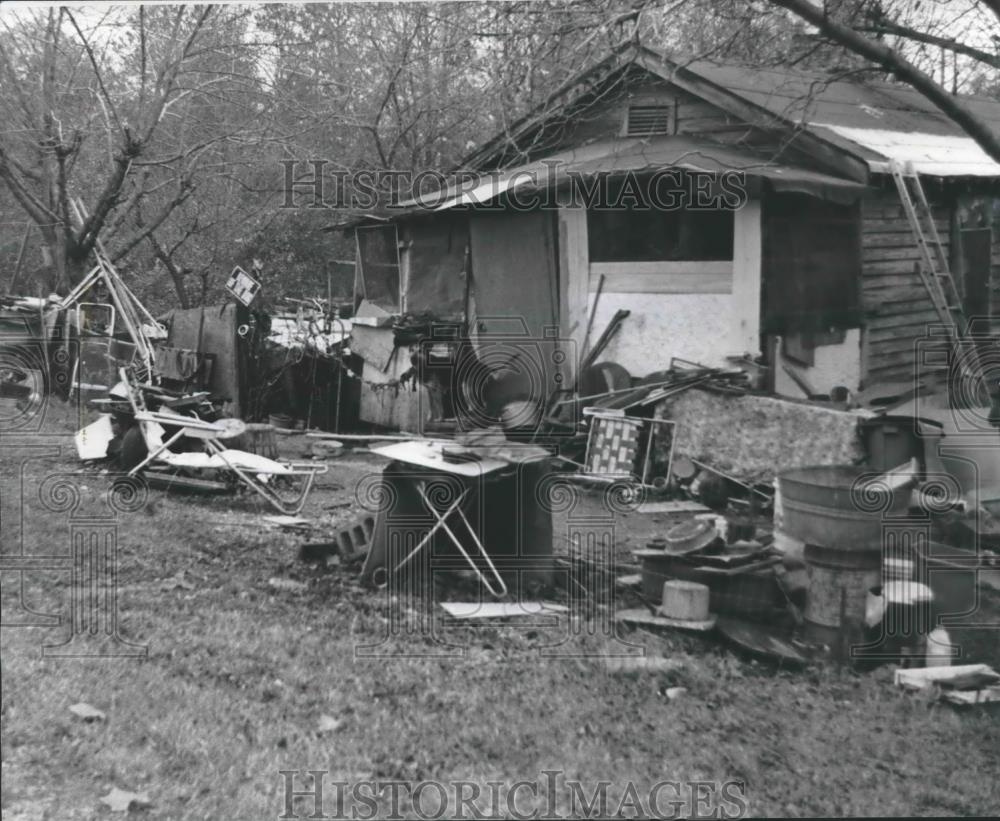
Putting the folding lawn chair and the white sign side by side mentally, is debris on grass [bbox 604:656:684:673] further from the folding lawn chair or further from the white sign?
the white sign

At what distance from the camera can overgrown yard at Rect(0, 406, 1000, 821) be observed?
142 inches

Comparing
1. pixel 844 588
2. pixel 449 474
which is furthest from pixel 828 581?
pixel 449 474

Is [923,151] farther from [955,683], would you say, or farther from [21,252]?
[21,252]

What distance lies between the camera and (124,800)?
11.1 feet

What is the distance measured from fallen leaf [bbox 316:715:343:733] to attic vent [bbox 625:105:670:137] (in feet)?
19.0

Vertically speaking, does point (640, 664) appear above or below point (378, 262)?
below

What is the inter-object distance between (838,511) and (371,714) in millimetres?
2562

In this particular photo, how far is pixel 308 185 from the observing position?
645cm

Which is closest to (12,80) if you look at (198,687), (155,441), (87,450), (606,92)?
(87,450)

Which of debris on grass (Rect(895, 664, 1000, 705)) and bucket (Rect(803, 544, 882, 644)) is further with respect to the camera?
bucket (Rect(803, 544, 882, 644))

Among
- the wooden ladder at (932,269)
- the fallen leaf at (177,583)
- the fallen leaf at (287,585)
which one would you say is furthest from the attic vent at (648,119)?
the fallen leaf at (177,583)

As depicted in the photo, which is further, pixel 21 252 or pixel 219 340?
pixel 219 340

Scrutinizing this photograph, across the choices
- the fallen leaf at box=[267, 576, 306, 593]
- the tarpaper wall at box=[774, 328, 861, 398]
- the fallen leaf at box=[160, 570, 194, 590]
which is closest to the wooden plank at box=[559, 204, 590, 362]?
the tarpaper wall at box=[774, 328, 861, 398]

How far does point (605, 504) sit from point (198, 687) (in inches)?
122
